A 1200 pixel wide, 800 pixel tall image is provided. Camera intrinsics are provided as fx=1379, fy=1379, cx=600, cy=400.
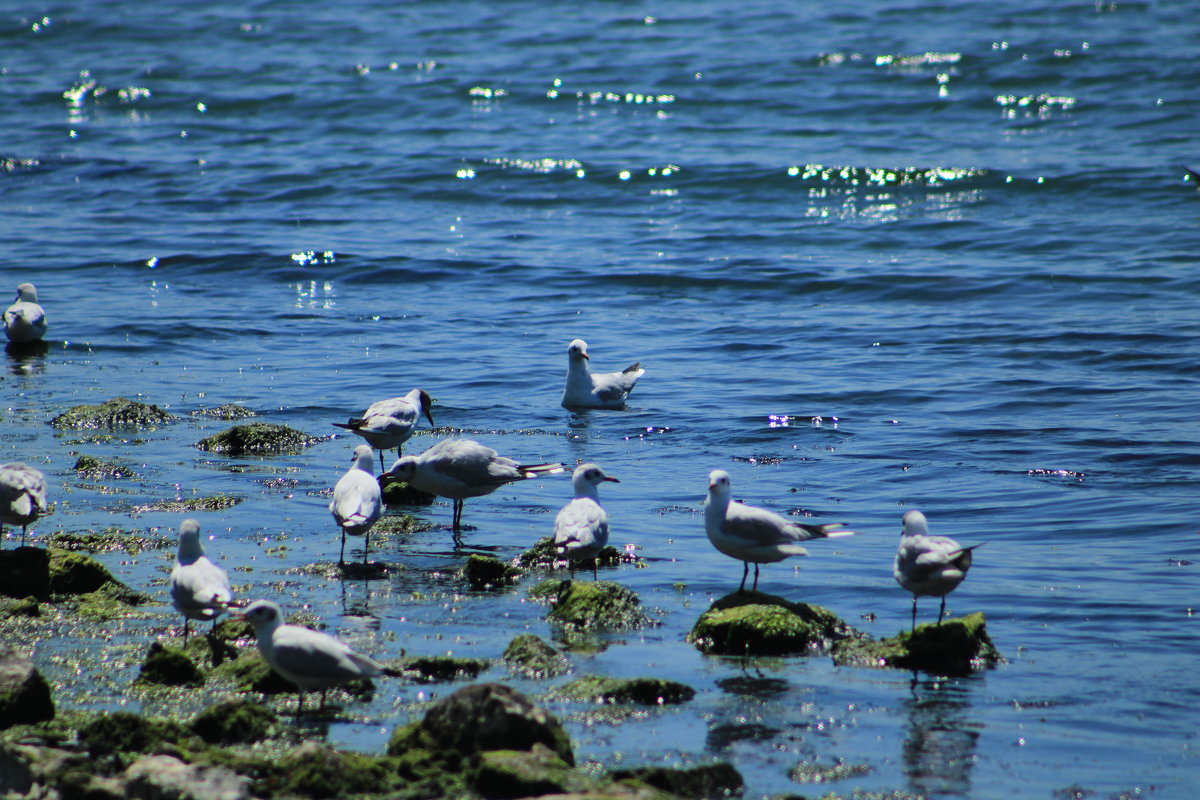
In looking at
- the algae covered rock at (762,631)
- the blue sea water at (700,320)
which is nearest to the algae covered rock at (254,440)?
the blue sea water at (700,320)

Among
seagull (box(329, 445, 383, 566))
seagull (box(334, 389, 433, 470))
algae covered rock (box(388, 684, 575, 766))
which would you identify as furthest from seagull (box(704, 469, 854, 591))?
seagull (box(334, 389, 433, 470))

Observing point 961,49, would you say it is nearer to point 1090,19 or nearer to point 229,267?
point 1090,19

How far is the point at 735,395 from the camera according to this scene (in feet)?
44.9

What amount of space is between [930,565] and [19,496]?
4977 millimetres

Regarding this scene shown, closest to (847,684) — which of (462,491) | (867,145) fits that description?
(462,491)

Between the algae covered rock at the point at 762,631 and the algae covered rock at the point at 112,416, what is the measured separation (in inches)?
254

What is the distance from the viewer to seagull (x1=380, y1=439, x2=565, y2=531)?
9297mm

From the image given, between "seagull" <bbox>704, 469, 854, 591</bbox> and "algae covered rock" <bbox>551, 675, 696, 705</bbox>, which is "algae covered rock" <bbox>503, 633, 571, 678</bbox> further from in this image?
"seagull" <bbox>704, 469, 854, 591</bbox>

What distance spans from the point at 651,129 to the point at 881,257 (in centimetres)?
1045

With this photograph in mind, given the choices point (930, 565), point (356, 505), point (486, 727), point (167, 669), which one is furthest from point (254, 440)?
point (486, 727)

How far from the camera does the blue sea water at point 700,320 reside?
6.66 meters

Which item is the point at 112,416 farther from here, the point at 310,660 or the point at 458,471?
the point at 310,660

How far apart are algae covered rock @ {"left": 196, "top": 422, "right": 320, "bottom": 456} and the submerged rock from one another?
3.66 metres

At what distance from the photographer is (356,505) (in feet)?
26.5
